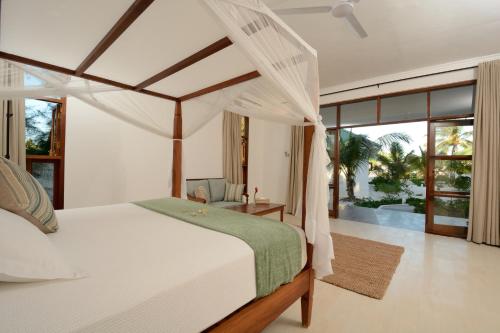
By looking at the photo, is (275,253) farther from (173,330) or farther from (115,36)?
(115,36)

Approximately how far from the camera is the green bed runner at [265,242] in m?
1.34

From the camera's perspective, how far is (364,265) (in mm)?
2729

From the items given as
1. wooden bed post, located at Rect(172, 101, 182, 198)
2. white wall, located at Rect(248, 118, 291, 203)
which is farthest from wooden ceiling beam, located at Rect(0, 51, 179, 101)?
white wall, located at Rect(248, 118, 291, 203)

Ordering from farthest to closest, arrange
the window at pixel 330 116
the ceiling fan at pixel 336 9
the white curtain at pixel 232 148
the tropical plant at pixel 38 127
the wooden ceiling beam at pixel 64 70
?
the window at pixel 330 116 < the white curtain at pixel 232 148 < the tropical plant at pixel 38 127 < the ceiling fan at pixel 336 9 < the wooden ceiling beam at pixel 64 70

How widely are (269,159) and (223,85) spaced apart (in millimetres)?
3798

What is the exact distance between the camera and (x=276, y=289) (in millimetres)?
1455

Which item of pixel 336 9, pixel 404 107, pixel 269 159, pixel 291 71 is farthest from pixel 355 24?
pixel 269 159

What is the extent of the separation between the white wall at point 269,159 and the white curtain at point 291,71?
12.5 feet

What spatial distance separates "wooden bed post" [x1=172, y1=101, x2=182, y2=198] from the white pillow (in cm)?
202

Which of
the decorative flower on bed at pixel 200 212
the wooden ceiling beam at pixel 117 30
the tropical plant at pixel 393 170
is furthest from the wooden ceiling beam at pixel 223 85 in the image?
the tropical plant at pixel 393 170

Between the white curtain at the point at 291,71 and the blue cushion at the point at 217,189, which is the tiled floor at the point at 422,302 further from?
the blue cushion at the point at 217,189

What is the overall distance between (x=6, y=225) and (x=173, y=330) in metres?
0.77

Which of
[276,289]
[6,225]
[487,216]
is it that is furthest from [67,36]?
[487,216]

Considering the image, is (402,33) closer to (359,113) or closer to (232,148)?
(359,113)
